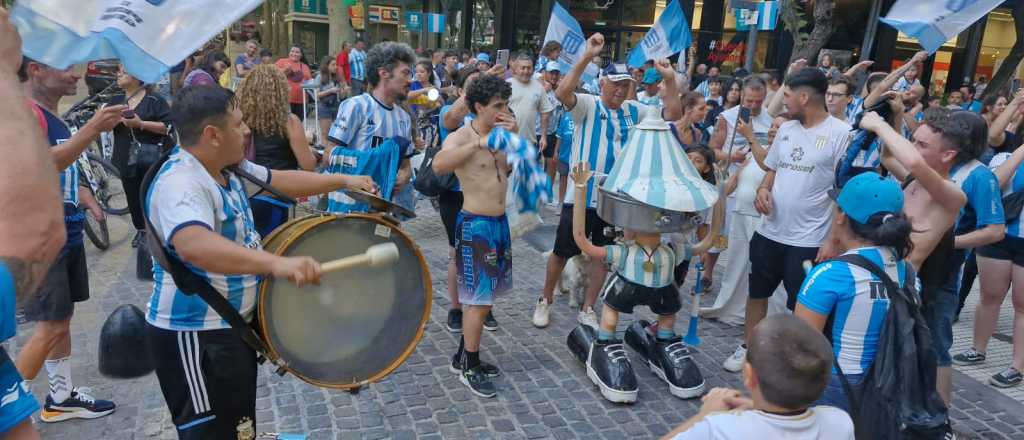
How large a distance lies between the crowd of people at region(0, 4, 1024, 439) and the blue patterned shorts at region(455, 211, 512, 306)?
0.05ft

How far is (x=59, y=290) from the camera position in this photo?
3494 mm

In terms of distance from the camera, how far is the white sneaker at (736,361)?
475cm

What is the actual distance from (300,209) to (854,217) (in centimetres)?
667

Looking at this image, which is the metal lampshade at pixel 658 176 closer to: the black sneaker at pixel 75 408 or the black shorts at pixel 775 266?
the black shorts at pixel 775 266

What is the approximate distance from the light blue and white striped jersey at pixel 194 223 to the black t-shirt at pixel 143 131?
3395mm

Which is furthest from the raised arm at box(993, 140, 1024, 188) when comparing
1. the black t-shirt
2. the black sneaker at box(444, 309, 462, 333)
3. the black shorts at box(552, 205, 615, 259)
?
the black t-shirt

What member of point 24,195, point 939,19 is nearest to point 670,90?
point 939,19

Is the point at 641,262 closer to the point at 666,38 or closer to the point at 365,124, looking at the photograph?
the point at 365,124

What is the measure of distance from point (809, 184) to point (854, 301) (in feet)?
6.28

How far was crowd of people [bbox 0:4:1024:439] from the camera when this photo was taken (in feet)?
6.39

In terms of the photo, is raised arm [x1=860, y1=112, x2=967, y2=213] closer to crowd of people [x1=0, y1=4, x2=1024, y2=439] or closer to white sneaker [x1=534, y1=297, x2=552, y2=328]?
crowd of people [x1=0, y1=4, x2=1024, y2=439]

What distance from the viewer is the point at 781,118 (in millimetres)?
5469

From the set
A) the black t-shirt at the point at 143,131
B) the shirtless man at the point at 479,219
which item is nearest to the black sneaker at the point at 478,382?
the shirtless man at the point at 479,219

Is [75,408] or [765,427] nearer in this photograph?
[765,427]
